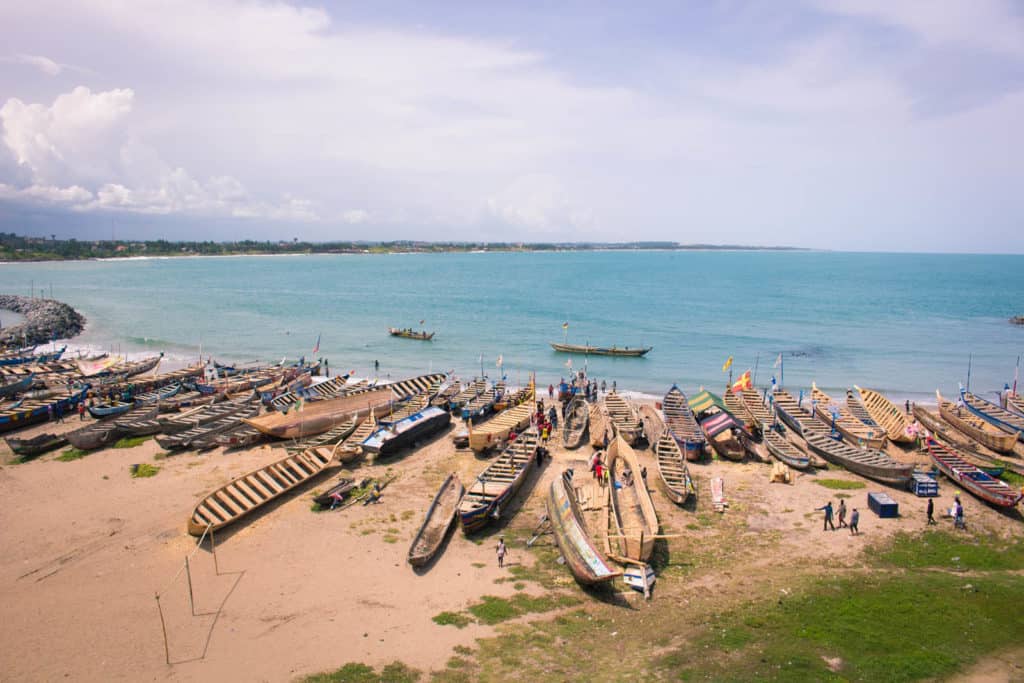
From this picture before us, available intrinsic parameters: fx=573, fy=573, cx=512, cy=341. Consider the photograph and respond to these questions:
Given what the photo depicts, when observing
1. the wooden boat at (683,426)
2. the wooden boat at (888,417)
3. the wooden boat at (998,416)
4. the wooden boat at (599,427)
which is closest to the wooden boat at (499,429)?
the wooden boat at (599,427)

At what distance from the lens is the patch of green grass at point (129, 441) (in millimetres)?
26234

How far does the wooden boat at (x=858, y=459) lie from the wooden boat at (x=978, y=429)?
7.01 meters

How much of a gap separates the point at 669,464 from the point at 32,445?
27.2 m

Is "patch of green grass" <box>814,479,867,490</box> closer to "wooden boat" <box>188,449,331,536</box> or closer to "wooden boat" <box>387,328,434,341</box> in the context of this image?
"wooden boat" <box>188,449,331,536</box>

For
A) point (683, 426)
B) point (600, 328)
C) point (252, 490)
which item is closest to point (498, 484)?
point (252, 490)

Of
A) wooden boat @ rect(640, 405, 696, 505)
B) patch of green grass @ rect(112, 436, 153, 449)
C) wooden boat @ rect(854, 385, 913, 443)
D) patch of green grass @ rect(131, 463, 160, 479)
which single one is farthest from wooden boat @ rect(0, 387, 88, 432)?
wooden boat @ rect(854, 385, 913, 443)

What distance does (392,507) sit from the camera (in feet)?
65.5

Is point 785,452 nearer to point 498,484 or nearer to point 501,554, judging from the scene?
point 498,484

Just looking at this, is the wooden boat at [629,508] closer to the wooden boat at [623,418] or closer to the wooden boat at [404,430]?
the wooden boat at [623,418]

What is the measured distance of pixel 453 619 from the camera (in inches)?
541

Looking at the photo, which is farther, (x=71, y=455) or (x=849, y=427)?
(x=849, y=427)

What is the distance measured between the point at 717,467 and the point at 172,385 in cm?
3314

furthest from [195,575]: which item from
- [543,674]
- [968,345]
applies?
[968,345]

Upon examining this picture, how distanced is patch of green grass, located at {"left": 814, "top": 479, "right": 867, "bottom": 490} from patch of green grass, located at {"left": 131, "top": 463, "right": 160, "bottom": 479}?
85.6 feet
